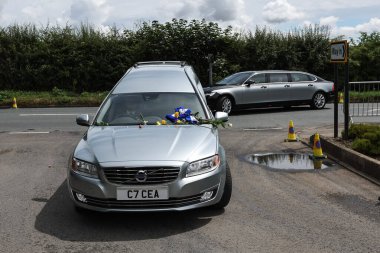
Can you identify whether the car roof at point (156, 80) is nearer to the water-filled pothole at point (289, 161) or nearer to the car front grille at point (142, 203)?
the water-filled pothole at point (289, 161)

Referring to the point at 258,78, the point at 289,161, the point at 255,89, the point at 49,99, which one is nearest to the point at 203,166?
the point at 289,161

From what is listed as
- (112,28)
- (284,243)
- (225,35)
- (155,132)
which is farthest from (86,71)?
(284,243)

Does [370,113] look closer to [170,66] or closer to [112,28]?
[170,66]

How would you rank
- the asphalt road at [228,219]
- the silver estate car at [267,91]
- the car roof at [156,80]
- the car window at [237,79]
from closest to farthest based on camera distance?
the asphalt road at [228,219] → the car roof at [156,80] → the silver estate car at [267,91] → the car window at [237,79]

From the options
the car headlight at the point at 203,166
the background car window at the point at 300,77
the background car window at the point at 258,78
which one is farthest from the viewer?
the background car window at the point at 300,77

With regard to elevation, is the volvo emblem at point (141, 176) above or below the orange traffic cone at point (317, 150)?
above

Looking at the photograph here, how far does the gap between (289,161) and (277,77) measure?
906cm

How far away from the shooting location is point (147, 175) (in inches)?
200

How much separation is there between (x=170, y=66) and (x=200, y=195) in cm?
378

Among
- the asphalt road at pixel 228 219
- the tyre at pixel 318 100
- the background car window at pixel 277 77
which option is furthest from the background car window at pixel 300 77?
the asphalt road at pixel 228 219

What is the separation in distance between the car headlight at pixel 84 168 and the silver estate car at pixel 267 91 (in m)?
10.8

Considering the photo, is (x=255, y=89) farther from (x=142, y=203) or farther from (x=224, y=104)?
(x=142, y=203)

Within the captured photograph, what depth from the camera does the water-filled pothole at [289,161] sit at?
8352 millimetres

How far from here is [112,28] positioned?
25219 millimetres
